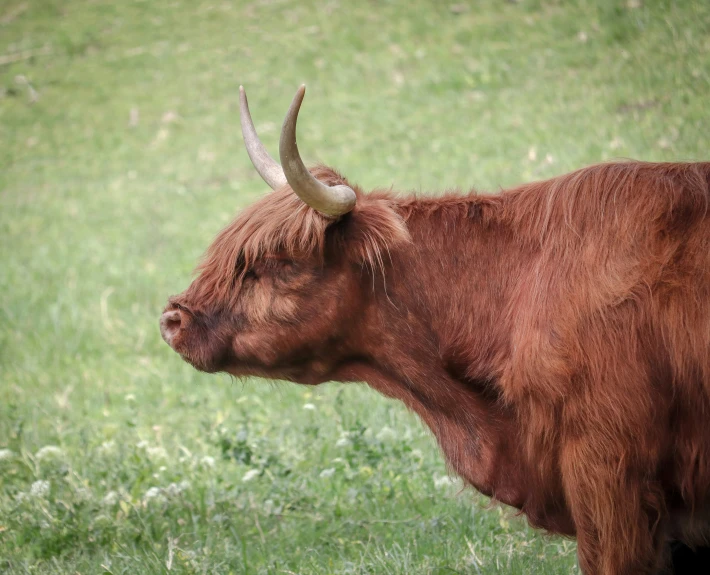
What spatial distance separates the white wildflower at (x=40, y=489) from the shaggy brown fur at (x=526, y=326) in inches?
70.3

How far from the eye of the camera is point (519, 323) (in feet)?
11.5

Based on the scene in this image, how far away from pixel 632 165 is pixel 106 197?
10.7 metres

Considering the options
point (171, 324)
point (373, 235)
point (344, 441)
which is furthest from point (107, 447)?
point (373, 235)

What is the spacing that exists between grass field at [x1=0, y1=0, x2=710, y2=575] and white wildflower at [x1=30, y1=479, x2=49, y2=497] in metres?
0.01

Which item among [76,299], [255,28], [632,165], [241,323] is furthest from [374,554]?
[255,28]

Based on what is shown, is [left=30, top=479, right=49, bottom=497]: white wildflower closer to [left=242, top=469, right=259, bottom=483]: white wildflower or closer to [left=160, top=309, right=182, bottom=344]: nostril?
[left=242, top=469, right=259, bottom=483]: white wildflower

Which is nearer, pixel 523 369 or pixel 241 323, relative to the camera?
pixel 523 369

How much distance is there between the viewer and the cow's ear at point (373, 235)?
366cm

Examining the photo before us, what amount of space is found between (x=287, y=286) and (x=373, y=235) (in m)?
0.41

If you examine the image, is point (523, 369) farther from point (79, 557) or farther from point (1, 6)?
point (1, 6)

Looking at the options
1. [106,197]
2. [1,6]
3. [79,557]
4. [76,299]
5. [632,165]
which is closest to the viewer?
[632,165]

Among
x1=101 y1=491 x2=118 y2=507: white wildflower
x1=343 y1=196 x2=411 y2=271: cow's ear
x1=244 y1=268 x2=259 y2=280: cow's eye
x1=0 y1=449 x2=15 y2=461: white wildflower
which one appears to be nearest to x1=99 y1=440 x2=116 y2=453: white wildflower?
x1=0 y1=449 x2=15 y2=461: white wildflower

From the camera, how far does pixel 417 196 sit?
4059 millimetres

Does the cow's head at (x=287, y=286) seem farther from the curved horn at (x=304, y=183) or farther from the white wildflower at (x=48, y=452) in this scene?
the white wildflower at (x=48, y=452)
